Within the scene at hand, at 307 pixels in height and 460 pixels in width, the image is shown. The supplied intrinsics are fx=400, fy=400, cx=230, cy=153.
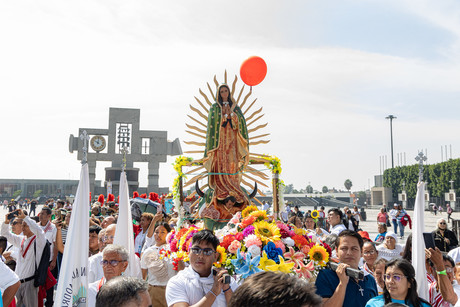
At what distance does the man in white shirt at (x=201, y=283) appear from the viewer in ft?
10.3

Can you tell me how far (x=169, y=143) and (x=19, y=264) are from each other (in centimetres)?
3710

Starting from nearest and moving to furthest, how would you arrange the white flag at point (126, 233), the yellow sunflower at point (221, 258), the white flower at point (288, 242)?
the yellow sunflower at point (221, 258) < the white flower at point (288, 242) < the white flag at point (126, 233)

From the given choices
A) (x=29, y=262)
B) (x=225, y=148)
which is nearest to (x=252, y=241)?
(x=29, y=262)

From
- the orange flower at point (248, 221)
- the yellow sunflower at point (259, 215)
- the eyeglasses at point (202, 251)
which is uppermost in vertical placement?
the yellow sunflower at point (259, 215)

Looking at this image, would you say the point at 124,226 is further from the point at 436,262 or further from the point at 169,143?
the point at 169,143

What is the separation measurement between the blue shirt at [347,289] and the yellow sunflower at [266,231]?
82 centimetres

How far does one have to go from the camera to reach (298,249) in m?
4.30

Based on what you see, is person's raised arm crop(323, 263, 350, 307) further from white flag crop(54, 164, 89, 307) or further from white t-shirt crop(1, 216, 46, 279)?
white t-shirt crop(1, 216, 46, 279)

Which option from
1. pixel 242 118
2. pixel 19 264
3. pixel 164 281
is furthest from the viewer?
pixel 242 118

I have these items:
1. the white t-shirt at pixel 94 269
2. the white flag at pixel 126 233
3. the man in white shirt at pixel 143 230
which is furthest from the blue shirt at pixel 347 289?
the man in white shirt at pixel 143 230

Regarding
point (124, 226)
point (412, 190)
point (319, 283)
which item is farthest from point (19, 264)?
point (412, 190)

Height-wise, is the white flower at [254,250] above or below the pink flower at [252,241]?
below

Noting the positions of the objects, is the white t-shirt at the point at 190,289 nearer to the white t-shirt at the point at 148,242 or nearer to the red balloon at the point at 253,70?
the white t-shirt at the point at 148,242

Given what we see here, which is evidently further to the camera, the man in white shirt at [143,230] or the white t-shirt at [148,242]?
the man in white shirt at [143,230]
